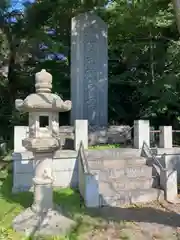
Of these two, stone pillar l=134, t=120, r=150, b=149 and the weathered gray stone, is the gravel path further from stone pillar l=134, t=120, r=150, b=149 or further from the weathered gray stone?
stone pillar l=134, t=120, r=150, b=149

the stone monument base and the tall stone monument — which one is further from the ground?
the tall stone monument

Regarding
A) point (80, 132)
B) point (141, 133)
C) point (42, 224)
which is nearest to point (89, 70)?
point (80, 132)

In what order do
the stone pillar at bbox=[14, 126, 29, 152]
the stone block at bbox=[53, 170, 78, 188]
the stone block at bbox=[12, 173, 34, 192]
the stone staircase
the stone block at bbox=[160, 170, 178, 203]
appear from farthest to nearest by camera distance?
the stone pillar at bbox=[14, 126, 29, 152], the stone block at bbox=[53, 170, 78, 188], the stone block at bbox=[12, 173, 34, 192], the stone block at bbox=[160, 170, 178, 203], the stone staircase

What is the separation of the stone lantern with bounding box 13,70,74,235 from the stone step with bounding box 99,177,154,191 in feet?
5.74

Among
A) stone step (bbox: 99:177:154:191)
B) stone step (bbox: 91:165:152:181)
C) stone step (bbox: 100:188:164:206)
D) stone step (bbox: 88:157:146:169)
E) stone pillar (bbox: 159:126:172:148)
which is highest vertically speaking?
stone pillar (bbox: 159:126:172:148)

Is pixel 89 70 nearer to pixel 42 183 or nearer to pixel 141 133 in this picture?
pixel 141 133

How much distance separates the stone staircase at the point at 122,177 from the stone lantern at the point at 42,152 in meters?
1.55

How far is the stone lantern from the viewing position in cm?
420

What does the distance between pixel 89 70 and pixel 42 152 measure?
5.24m

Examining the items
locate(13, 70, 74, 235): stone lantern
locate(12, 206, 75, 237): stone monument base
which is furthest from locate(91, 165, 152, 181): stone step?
locate(12, 206, 75, 237): stone monument base

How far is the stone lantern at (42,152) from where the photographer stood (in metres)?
4.20

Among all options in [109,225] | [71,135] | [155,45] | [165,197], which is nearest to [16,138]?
[71,135]

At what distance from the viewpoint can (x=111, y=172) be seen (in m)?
6.47

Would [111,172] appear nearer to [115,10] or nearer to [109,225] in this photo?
[109,225]
